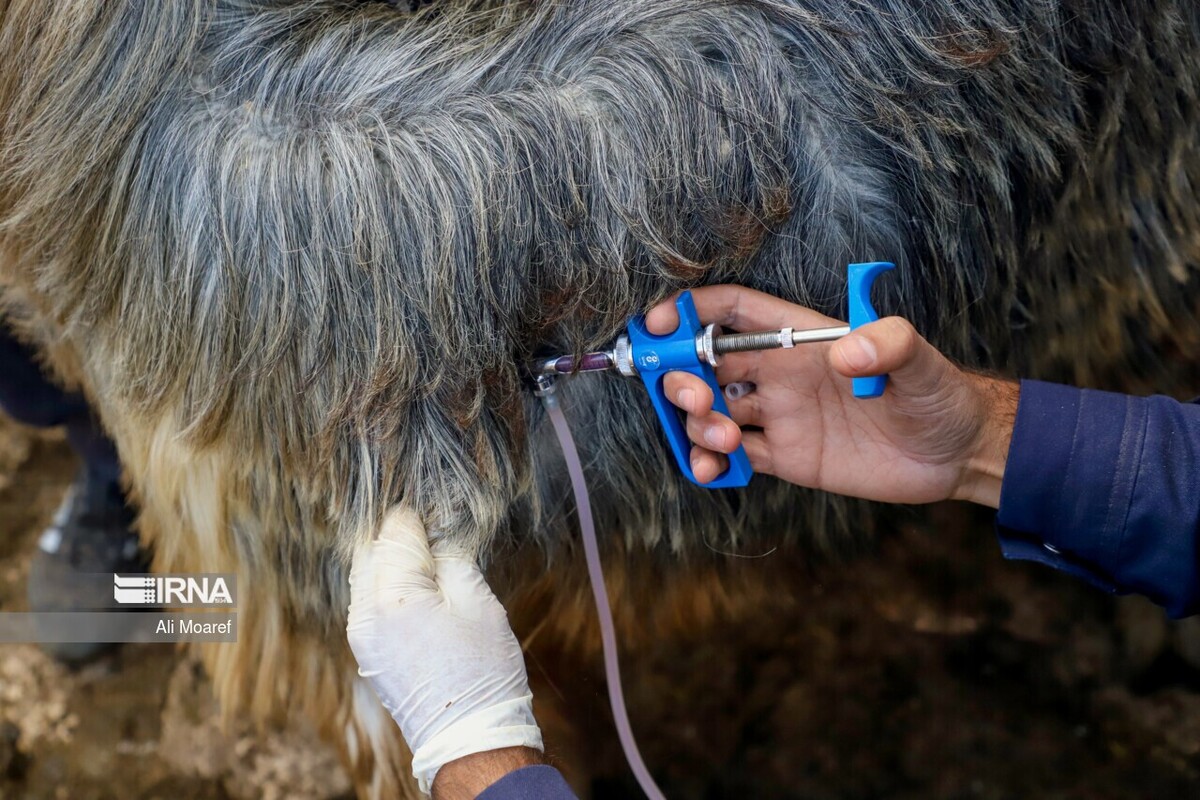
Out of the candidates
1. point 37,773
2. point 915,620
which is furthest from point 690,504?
point 37,773

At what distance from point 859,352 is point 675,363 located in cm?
12

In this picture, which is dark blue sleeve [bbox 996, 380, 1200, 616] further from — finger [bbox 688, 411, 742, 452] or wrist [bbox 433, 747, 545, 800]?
wrist [bbox 433, 747, 545, 800]

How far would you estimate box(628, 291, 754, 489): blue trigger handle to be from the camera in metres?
0.56

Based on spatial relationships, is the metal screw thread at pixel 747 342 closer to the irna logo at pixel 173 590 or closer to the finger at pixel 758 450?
the finger at pixel 758 450

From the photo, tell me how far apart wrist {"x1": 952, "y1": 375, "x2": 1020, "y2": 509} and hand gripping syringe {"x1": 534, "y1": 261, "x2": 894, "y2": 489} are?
0.12 m

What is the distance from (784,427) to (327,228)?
1.07 feet

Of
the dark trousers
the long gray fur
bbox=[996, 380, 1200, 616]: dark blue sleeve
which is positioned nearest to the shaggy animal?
the long gray fur

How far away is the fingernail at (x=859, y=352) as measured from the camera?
1.61 ft

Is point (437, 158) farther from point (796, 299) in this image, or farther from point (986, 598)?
point (986, 598)

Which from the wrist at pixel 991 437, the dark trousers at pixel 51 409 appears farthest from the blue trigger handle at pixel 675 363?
the dark trousers at pixel 51 409

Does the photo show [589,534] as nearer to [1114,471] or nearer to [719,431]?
[719,431]

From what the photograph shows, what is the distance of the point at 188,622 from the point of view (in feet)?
2.80

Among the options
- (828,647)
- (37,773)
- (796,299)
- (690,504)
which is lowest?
(37,773)

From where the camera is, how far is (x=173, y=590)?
2.76 feet
